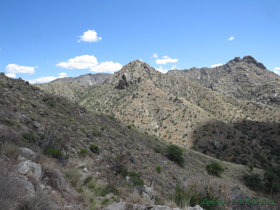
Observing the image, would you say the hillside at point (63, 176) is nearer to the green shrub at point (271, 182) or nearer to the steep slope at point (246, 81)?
the green shrub at point (271, 182)

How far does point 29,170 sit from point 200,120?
50.1 metres

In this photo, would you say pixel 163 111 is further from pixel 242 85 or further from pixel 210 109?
pixel 242 85

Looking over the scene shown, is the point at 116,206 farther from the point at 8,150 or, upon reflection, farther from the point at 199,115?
the point at 199,115

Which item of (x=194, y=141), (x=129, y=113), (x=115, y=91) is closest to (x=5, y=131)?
(x=194, y=141)

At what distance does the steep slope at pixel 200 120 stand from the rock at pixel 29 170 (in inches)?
1081

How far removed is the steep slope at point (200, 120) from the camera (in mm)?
37581

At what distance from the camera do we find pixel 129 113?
185 ft

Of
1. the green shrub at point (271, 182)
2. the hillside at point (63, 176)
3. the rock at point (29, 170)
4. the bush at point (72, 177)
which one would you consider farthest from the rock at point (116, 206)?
the green shrub at point (271, 182)

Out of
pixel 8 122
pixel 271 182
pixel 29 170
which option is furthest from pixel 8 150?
pixel 271 182

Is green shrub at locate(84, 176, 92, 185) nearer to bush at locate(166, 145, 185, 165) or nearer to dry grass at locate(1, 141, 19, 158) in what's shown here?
dry grass at locate(1, 141, 19, 158)

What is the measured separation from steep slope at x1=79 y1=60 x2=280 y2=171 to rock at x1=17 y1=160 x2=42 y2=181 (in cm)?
2745

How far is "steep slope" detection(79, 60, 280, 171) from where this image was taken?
123 ft

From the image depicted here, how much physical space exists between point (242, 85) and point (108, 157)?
158 metres

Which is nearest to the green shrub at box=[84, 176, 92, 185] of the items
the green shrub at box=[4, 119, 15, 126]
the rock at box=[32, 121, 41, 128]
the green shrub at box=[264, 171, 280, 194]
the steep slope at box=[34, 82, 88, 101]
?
the rock at box=[32, 121, 41, 128]
